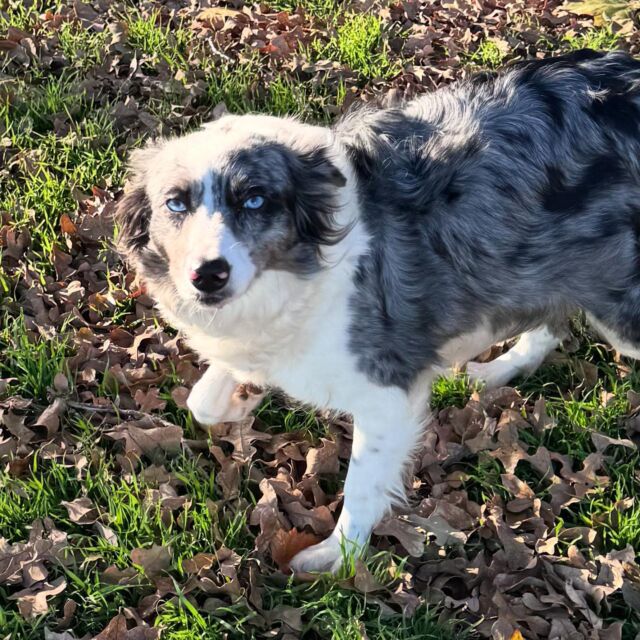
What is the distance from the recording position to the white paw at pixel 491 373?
11.8ft

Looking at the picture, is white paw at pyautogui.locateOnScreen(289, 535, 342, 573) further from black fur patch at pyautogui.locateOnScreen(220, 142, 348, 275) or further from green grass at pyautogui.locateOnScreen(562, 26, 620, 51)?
green grass at pyautogui.locateOnScreen(562, 26, 620, 51)

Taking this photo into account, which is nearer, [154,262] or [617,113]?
[154,262]

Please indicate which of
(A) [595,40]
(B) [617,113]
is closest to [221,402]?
A: (B) [617,113]

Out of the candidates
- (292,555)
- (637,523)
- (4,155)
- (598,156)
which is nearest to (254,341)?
(292,555)

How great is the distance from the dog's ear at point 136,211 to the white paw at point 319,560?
1.29 meters

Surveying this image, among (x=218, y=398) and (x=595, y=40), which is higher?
(x=595, y=40)

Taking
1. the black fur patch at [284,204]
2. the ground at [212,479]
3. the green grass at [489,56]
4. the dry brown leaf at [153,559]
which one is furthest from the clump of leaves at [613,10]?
the dry brown leaf at [153,559]

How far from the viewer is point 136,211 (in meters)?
2.69

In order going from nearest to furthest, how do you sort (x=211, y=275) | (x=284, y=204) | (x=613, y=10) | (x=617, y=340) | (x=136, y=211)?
(x=211, y=275) < (x=284, y=204) < (x=136, y=211) < (x=617, y=340) < (x=613, y=10)

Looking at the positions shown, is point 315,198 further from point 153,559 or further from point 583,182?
point 153,559

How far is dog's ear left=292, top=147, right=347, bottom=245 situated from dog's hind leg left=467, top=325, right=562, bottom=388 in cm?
134

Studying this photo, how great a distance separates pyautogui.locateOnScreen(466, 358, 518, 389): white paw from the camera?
3594 mm

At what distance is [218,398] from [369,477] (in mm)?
733

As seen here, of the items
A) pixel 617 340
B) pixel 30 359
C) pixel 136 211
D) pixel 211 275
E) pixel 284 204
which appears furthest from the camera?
pixel 30 359
